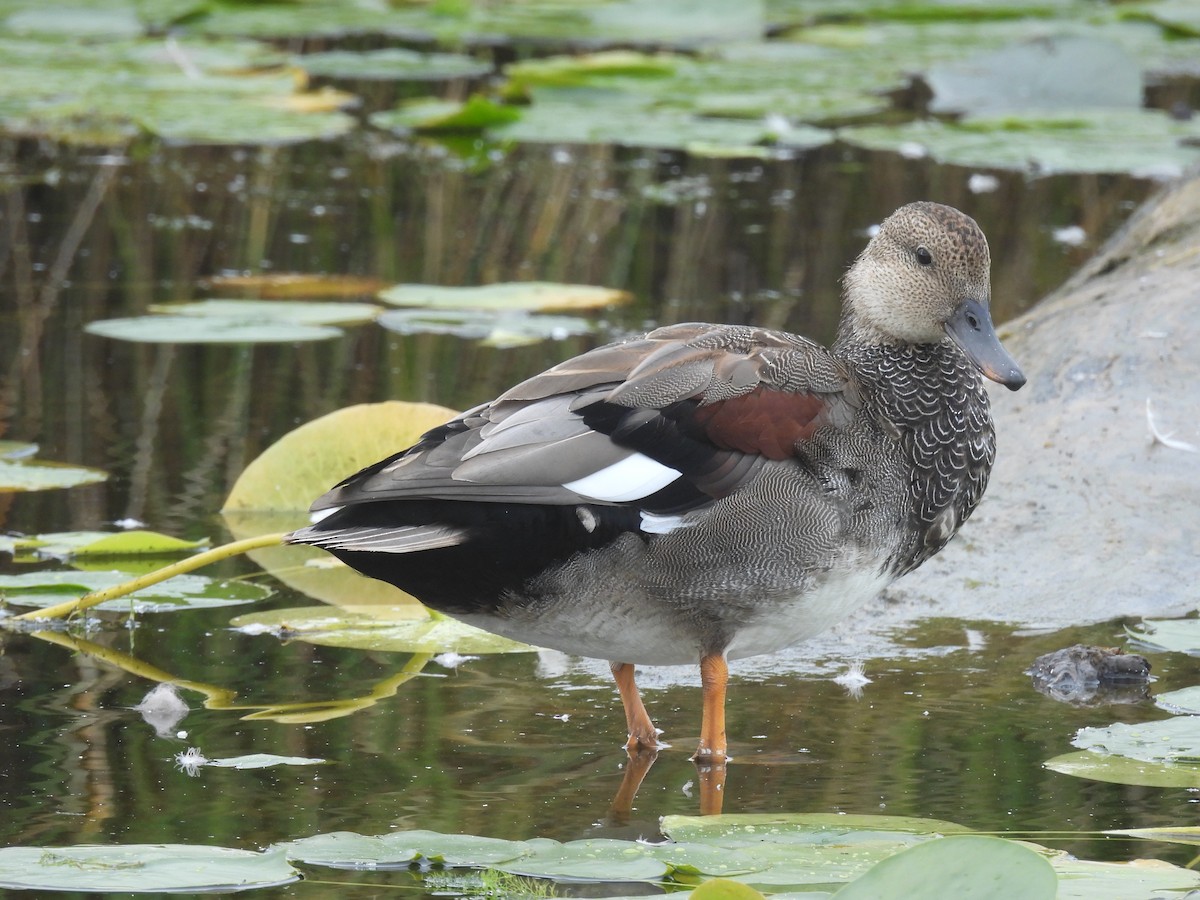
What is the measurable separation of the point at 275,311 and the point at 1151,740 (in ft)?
12.9

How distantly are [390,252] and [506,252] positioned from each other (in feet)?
1.66

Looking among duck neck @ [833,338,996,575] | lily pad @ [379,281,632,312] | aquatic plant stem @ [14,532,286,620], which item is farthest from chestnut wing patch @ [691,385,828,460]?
lily pad @ [379,281,632,312]

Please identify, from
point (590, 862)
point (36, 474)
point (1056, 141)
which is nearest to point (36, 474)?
point (36, 474)

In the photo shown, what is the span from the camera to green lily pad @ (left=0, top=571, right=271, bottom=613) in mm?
4215

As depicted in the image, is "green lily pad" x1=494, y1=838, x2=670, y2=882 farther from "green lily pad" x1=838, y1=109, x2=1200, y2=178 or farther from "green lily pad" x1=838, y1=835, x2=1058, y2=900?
"green lily pad" x1=838, y1=109, x2=1200, y2=178

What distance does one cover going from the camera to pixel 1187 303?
5.12 metres

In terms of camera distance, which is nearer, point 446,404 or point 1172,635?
point 1172,635

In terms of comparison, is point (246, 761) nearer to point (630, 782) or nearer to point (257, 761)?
point (257, 761)

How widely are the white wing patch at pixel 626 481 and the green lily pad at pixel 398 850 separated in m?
0.69

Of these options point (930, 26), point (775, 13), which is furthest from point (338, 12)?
point (930, 26)

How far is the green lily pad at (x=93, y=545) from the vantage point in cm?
439

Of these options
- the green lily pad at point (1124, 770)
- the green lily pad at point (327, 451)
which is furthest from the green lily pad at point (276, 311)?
the green lily pad at point (1124, 770)

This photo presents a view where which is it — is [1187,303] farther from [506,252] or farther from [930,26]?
[930,26]

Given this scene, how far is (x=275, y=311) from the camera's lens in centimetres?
651
